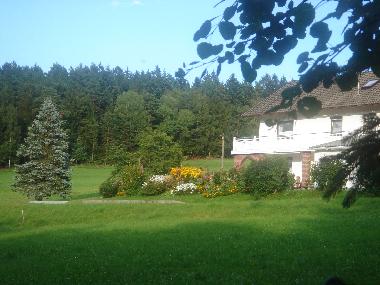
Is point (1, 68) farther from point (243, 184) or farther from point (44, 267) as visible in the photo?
point (44, 267)

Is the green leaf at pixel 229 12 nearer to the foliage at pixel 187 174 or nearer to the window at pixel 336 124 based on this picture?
the foliage at pixel 187 174

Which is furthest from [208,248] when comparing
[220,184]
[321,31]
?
[220,184]

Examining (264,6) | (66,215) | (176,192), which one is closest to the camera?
(264,6)

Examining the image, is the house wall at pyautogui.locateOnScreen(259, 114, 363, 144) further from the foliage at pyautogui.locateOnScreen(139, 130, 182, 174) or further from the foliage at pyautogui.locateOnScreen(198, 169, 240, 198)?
the foliage at pyautogui.locateOnScreen(139, 130, 182, 174)

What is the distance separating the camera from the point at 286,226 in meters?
16.8

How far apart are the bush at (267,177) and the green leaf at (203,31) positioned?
2458 cm

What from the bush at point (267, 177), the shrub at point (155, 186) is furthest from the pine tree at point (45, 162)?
the bush at point (267, 177)

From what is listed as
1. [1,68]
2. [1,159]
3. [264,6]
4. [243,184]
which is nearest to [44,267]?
[264,6]

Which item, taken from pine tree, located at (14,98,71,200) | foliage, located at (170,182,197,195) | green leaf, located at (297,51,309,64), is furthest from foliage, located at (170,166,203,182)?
green leaf, located at (297,51,309,64)

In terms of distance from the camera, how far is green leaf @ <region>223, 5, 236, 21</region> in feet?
17.5

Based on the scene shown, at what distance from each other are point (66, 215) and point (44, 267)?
13.9 m

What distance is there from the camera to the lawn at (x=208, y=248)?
947 cm

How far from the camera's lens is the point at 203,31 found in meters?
5.31

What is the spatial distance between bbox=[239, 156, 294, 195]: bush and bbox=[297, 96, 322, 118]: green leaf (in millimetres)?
24457
